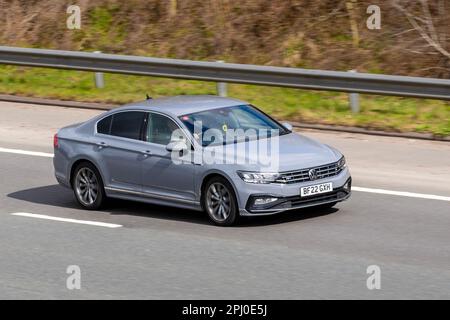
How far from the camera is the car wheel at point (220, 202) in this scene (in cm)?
1339

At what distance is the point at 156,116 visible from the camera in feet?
47.4

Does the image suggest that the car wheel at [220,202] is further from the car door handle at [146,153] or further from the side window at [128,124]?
the side window at [128,124]

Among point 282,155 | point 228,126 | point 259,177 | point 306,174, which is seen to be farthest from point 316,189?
point 228,126

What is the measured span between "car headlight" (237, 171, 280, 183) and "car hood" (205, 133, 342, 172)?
0.05 m

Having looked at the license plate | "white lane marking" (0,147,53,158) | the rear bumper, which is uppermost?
the license plate

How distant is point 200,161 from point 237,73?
24.1ft

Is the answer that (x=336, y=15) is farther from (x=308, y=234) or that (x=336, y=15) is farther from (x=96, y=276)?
(x=96, y=276)

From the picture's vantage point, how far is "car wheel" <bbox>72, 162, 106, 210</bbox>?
14.9 m

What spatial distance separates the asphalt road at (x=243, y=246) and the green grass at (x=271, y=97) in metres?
2.21

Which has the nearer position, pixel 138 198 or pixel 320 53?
pixel 138 198

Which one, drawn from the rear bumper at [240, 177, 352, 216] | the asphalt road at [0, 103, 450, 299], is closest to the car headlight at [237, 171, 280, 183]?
the rear bumper at [240, 177, 352, 216]

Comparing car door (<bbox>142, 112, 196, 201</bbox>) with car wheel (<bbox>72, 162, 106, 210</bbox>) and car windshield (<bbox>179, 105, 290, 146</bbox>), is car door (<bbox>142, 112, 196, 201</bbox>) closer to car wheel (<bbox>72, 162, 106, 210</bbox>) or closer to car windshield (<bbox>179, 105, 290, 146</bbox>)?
car windshield (<bbox>179, 105, 290, 146</bbox>)
